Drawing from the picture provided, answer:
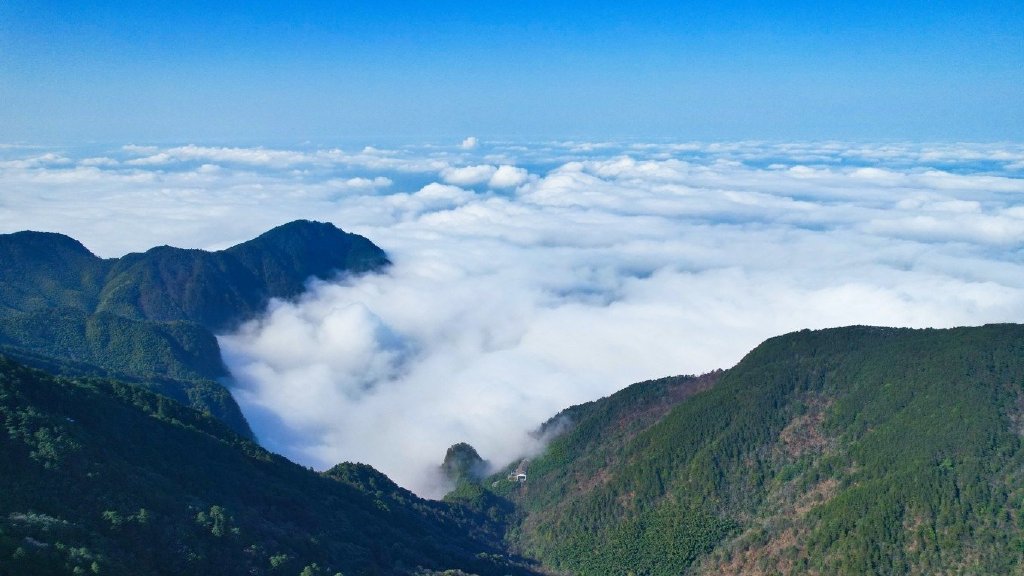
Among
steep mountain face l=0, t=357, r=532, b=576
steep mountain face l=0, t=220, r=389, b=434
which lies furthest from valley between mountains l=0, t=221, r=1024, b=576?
steep mountain face l=0, t=220, r=389, b=434

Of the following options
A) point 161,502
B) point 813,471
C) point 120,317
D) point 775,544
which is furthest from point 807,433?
point 120,317

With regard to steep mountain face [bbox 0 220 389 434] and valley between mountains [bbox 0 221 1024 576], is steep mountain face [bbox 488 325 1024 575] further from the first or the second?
steep mountain face [bbox 0 220 389 434]

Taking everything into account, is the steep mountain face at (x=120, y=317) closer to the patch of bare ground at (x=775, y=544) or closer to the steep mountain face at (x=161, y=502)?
the steep mountain face at (x=161, y=502)

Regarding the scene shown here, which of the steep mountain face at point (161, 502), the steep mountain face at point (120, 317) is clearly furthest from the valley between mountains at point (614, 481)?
the steep mountain face at point (120, 317)

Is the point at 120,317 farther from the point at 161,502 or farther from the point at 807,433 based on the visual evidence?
the point at 807,433

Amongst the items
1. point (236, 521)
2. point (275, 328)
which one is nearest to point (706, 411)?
point (236, 521)
